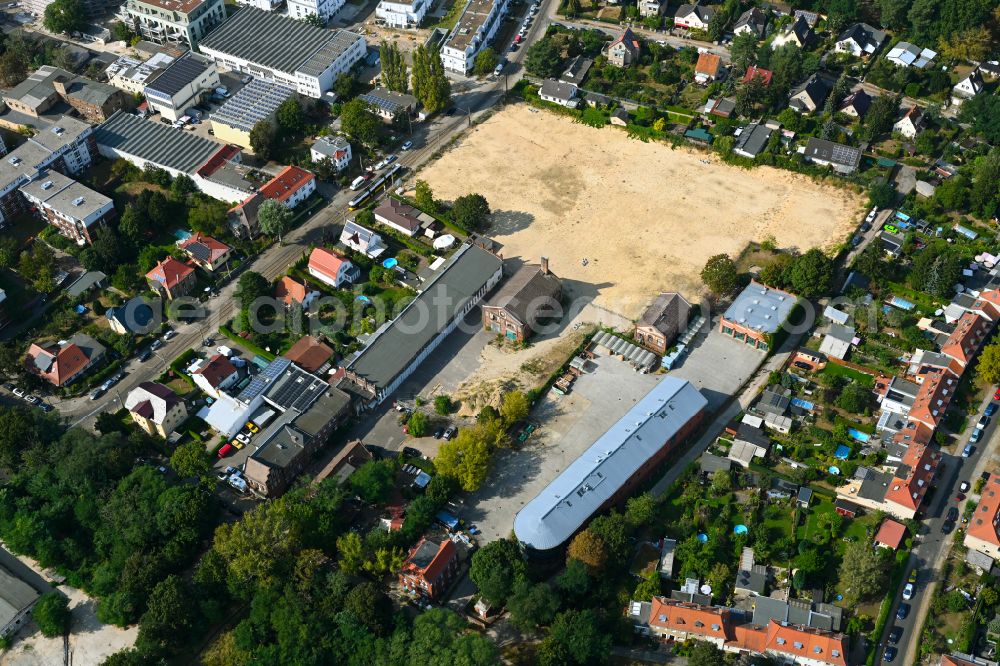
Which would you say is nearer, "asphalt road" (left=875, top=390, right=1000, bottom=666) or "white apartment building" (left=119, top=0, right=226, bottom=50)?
"asphalt road" (left=875, top=390, right=1000, bottom=666)

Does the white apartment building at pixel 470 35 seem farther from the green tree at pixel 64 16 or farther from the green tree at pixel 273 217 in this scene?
the green tree at pixel 64 16

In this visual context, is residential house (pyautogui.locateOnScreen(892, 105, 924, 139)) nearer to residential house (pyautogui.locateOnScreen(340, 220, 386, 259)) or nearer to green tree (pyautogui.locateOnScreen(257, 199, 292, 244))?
residential house (pyautogui.locateOnScreen(340, 220, 386, 259))

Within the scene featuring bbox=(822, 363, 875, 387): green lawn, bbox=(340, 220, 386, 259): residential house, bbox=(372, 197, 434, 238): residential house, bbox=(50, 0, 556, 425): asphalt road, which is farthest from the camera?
bbox=(372, 197, 434, 238): residential house

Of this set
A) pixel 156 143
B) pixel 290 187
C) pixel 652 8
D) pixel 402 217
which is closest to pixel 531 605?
pixel 402 217

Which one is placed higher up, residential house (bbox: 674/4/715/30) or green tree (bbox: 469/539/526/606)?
residential house (bbox: 674/4/715/30)

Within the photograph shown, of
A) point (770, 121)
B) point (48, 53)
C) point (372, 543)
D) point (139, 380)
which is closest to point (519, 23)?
point (770, 121)

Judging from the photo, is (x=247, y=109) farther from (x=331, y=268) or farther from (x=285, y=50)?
(x=331, y=268)

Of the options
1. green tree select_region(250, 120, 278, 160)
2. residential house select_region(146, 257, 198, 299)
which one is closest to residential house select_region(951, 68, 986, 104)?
green tree select_region(250, 120, 278, 160)
